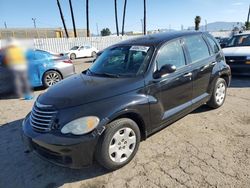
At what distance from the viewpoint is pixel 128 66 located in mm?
3564

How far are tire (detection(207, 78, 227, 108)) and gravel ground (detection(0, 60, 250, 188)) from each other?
0.50 metres

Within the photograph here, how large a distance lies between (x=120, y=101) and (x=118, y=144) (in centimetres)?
55

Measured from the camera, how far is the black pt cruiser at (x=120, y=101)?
2.67 m

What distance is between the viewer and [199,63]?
4227 mm

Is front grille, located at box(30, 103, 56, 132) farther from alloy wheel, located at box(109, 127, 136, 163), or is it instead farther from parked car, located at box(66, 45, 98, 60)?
parked car, located at box(66, 45, 98, 60)

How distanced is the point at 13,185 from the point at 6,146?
3.86ft

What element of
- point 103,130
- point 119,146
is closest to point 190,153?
point 119,146

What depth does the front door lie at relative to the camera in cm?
336

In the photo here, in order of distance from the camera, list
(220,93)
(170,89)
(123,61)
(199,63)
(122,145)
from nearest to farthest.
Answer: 1. (122,145)
2. (170,89)
3. (123,61)
4. (199,63)
5. (220,93)

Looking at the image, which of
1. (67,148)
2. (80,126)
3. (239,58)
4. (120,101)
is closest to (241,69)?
(239,58)

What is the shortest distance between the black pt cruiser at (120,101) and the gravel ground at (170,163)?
10.3 inches

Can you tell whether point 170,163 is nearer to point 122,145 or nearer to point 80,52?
point 122,145

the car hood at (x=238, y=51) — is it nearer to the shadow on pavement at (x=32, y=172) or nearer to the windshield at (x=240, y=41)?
the windshield at (x=240, y=41)

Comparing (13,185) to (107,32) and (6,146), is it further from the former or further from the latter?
(107,32)
